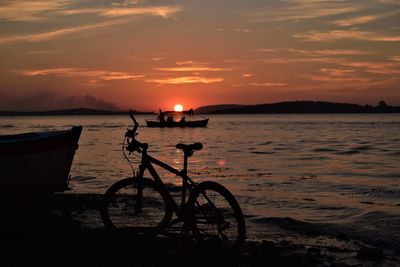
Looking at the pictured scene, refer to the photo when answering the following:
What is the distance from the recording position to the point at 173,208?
764 cm

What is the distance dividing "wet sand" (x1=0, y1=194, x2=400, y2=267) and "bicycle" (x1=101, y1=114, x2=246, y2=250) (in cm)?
19

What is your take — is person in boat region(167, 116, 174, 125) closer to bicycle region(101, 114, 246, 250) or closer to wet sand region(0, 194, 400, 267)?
wet sand region(0, 194, 400, 267)

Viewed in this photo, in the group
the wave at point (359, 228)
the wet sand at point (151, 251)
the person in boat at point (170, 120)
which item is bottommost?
the wave at point (359, 228)

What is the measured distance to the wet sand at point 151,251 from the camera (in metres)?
7.08

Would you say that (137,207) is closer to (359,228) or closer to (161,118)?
(359,228)

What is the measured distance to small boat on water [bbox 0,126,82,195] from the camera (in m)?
9.78

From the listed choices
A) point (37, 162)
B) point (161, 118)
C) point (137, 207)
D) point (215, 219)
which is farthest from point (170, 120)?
point (215, 219)

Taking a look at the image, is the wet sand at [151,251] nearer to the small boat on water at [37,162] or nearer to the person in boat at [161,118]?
the small boat on water at [37,162]

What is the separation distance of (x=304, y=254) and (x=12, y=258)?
4407mm

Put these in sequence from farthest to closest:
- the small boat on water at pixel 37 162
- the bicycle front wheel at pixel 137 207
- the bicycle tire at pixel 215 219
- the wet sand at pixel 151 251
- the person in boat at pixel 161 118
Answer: the person in boat at pixel 161 118 < the small boat on water at pixel 37 162 < the bicycle front wheel at pixel 137 207 < the bicycle tire at pixel 215 219 < the wet sand at pixel 151 251

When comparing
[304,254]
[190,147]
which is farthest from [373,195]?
[190,147]

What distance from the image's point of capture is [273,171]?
24.5 m

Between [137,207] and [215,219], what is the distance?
52.6 inches

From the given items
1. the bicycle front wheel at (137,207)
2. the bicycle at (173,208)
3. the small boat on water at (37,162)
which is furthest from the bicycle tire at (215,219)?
the small boat on water at (37,162)
